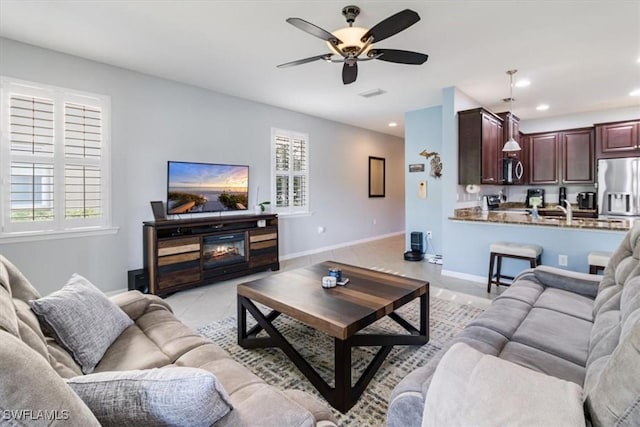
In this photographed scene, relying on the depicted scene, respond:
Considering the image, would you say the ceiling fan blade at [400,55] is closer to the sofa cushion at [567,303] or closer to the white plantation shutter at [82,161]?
the sofa cushion at [567,303]

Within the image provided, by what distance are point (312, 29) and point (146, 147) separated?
2.82 metres

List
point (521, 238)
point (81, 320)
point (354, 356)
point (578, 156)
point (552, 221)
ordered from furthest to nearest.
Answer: point (578, 156)
point (521, 238)
point (552, 221)
point (354, 356)
point (81, 320)

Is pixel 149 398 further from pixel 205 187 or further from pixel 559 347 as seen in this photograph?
pixel 205 187

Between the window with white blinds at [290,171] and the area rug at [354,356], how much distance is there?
2941 mm

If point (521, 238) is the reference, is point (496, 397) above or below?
below

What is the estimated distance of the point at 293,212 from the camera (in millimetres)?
5875

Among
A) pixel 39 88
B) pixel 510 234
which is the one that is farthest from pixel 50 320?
pixel 510 234

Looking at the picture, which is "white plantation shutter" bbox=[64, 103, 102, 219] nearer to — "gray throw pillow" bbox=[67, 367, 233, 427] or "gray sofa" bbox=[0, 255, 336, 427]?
"gray sofa" bbox=[0, 255, 336, 427]

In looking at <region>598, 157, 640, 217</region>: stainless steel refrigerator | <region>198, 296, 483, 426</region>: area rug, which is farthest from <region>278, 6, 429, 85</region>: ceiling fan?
<region>598, 157, 640, 217</region>: stainless steel refrigerator

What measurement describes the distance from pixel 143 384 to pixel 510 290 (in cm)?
240

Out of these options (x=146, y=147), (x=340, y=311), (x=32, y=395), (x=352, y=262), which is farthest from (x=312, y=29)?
(x=352, y=262)

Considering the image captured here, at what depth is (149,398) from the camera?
0.87m

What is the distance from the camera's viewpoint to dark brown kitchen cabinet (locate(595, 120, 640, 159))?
5000 mm

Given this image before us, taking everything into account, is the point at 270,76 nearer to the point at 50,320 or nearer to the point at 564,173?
the point at 50,320
